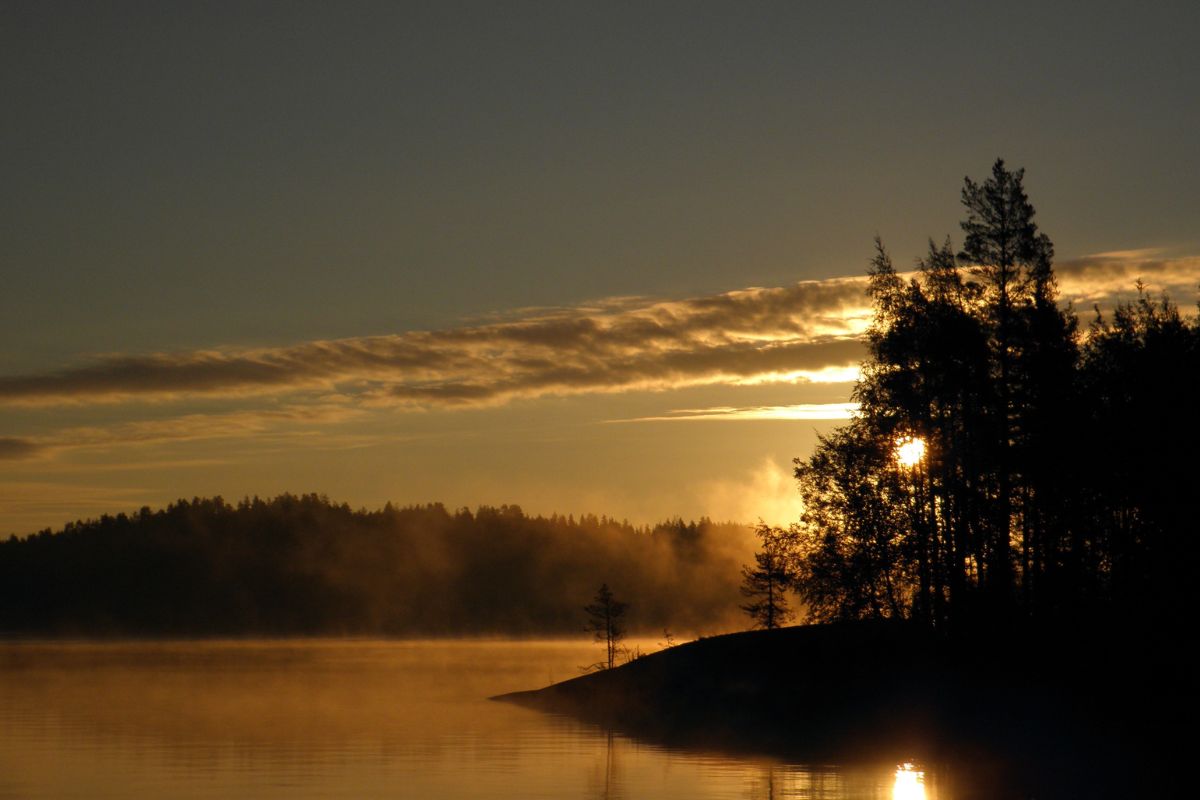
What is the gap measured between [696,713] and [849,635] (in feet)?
24.5

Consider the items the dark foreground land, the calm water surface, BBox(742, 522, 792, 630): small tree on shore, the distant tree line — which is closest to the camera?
the calm water surface

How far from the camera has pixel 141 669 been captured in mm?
141500

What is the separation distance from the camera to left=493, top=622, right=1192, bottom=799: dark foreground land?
4303cm

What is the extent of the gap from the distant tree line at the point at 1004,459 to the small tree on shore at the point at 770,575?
39 centimetres

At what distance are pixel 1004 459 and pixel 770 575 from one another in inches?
862

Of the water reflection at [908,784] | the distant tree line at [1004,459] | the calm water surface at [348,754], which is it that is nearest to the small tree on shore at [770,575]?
the distant tree line at [1004,459]

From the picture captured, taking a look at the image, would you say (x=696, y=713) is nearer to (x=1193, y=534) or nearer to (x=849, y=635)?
(x=849, y=635)

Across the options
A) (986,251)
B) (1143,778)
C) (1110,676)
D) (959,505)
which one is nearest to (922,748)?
(1110,676)

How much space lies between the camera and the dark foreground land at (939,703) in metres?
43.0

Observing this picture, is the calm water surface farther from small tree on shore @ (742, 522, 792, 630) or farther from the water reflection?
small tree on shore @ (742, 522, 792, 630)

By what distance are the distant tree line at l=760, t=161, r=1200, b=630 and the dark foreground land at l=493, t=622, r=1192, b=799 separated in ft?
12.6

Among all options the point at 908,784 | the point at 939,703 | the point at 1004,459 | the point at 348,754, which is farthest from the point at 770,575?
the point at 908,784

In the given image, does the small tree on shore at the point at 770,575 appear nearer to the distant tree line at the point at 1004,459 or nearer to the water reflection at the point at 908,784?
the distant tree line at the point at 1004,459

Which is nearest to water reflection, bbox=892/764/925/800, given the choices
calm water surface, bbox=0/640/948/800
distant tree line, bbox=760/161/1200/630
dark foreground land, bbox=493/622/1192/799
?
calm water surface, bbox=0/640/948/800
